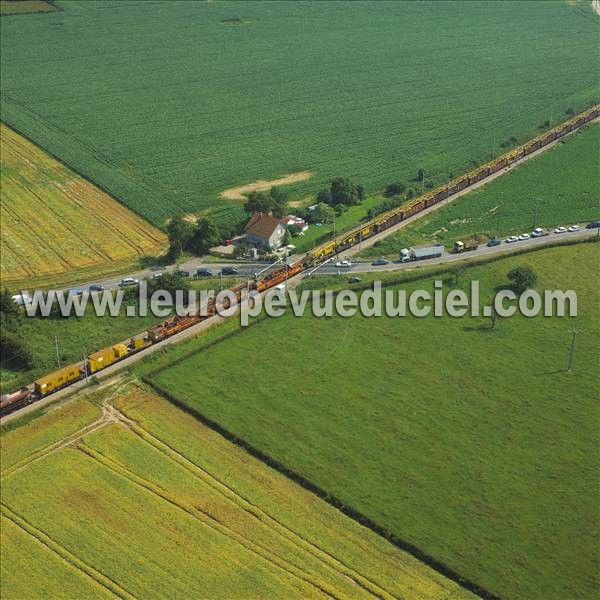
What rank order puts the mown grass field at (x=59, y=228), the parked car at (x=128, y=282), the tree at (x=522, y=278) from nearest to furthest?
1. the tree at (x=522, y=278)
2. the parked car at (x=128, y=282)
3. the mown grass field at (x=59, y=228)

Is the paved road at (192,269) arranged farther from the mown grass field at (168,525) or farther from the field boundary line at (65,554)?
the field boundary line at (65,554)

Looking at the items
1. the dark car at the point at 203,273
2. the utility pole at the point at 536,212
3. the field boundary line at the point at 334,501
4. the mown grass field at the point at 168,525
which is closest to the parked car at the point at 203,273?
the dark car at the point at 203,273

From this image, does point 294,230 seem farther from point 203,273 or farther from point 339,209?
point 203,273

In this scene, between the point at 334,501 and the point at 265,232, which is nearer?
the point at 334,501

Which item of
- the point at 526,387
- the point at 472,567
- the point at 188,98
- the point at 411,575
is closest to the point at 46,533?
the point at 411,575

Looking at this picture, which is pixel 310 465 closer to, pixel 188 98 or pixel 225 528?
pixel 225 528

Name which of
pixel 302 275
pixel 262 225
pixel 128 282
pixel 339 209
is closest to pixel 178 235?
pixel 128 282
